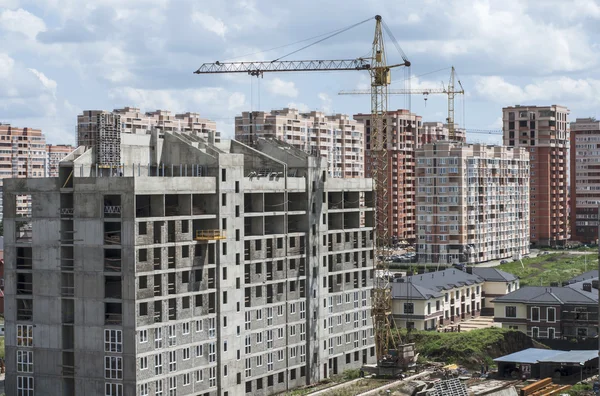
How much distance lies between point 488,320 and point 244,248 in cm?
4650

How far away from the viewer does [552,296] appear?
10006cm

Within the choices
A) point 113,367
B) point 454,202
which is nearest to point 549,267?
point 454,202

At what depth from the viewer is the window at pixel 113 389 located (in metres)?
67.4

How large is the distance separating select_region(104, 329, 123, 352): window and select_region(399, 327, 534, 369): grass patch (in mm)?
35722

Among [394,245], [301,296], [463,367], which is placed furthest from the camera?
[394,245]

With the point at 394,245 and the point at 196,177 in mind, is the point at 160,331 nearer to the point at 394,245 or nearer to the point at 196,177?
the point at 196,177

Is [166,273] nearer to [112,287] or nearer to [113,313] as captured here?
[112,287]

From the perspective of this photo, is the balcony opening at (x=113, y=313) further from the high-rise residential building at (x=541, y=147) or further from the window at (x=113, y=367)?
the high-rise residential building at (x=541, y=147)

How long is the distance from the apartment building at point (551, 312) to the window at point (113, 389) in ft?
147

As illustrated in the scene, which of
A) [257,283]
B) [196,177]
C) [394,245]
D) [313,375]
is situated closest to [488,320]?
[313,375]

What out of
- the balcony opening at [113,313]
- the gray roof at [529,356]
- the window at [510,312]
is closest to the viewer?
the balcony opening at [113,313]

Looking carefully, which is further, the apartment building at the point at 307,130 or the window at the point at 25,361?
the apartment building at the point at 307,130

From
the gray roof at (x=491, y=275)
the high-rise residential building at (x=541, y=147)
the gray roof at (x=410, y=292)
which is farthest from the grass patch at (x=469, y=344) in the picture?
the high-rise residential building at (x=541, y=147)

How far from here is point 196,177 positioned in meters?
71.4
